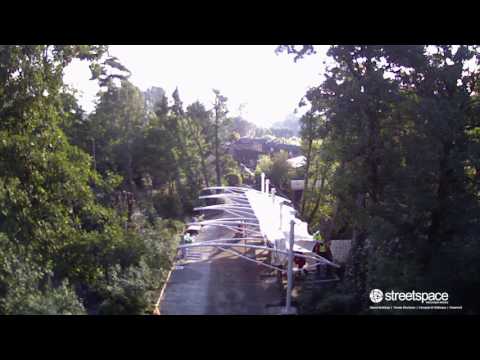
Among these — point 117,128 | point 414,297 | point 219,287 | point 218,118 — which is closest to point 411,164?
point 414,297

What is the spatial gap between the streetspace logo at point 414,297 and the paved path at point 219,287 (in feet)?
6.39

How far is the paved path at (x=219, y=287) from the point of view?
16.1ft

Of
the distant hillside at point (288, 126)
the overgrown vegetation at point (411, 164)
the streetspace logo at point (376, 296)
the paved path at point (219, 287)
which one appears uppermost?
the distant hillside at point (288, 126)

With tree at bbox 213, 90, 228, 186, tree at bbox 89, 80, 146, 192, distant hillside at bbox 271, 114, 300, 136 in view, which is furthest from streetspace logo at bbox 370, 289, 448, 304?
distant hillside at bbox 271, 114, 300, 136

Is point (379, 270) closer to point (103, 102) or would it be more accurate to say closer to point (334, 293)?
point (334, 293)

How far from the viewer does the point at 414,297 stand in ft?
9.89

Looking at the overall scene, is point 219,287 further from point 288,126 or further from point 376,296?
point 288,126

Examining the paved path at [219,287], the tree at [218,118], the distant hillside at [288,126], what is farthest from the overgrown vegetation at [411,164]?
the distant hillside at [288,126]

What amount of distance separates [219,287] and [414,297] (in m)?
3.15

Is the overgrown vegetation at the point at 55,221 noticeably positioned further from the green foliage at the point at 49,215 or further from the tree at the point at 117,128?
the tree at the point at 117,128

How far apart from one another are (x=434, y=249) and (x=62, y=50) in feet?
13.5

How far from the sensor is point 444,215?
3.88 m

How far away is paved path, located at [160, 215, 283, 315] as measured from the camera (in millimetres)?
4906
